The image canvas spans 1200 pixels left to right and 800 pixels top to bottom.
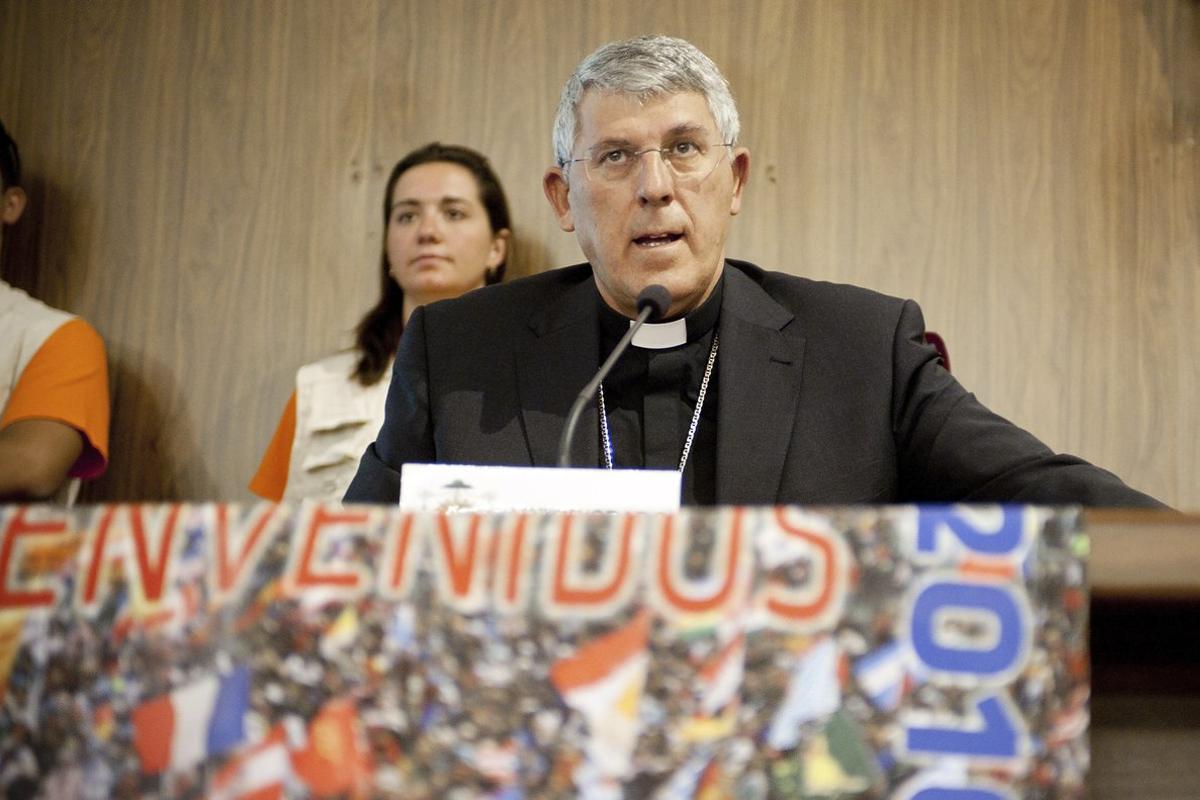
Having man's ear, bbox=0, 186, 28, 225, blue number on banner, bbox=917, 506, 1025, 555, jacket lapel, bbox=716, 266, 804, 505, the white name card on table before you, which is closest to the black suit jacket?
jacket lapel, bbox=716, 266, 804, 505

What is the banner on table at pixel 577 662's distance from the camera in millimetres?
632

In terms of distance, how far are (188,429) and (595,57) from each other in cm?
169

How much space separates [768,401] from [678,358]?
235mm

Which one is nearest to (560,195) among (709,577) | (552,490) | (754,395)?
(754,395)

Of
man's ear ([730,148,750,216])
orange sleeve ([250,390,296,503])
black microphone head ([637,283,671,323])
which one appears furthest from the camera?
orange sleeve ([250,390,296,503])

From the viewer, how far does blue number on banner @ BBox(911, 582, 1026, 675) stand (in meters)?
0.64

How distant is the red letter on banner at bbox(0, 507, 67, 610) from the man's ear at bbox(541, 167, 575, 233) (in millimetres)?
1134

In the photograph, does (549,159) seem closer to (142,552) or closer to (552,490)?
(552,490)

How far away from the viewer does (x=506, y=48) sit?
2.93 metres

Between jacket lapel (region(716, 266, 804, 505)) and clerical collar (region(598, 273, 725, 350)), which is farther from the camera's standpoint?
clerical collar (region(598, 273, 725, 350))

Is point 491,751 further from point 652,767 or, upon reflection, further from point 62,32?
point 62,32

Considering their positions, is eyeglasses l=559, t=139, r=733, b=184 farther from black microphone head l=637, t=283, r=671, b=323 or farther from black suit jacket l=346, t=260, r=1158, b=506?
black microphone head l=637, t=283, r=671, b=323

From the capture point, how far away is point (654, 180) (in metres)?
1.60

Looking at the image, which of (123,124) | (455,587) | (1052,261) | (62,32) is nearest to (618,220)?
(455,587)
